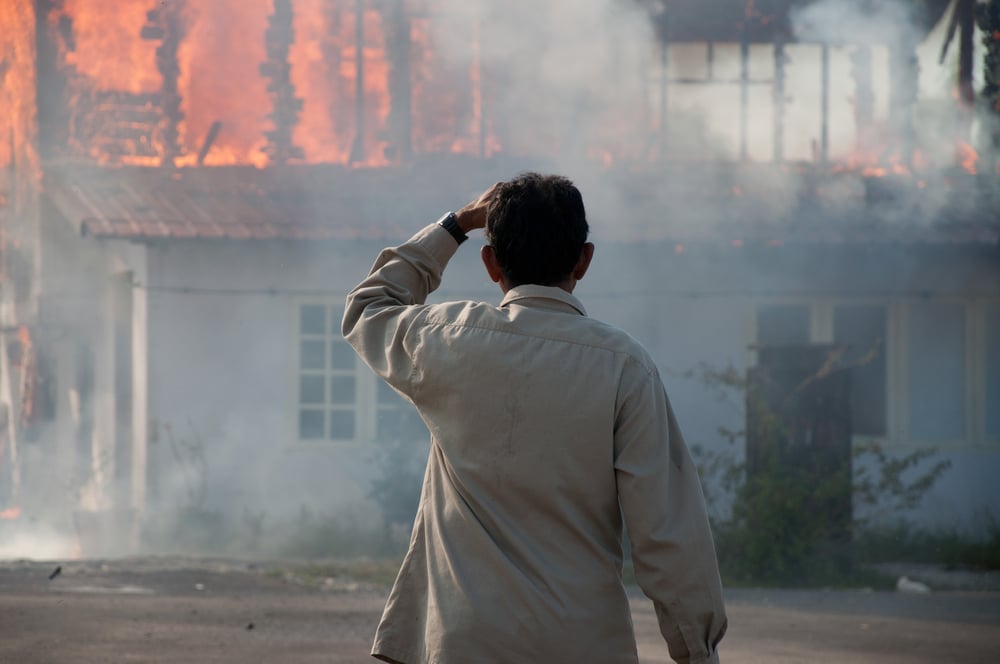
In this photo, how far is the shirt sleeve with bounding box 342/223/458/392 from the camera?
2250 mm

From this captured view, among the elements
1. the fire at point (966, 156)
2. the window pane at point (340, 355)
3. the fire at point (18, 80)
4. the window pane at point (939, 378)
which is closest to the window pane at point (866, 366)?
the window pane at point (939, 378)

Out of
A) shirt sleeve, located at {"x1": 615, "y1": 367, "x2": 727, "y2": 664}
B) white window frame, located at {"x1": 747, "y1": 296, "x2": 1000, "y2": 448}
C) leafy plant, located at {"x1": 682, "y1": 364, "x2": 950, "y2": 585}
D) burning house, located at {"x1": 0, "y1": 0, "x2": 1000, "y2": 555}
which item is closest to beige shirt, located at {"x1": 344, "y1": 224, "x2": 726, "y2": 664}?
shirt sleeve, located at {"x1": 615, "y1": 367, "x2": 727, "y2": 664}

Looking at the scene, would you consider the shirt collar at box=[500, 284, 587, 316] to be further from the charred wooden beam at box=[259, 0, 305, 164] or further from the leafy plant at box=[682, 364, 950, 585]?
the charred wooden beam at box=[259, 0, 305, 164]

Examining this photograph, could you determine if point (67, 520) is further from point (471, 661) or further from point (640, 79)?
point (471, 661)

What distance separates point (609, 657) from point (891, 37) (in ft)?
42.3

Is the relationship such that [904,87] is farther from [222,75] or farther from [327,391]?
[222,75]

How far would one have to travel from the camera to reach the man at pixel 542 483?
6.72ft

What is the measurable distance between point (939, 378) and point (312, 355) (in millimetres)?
5969

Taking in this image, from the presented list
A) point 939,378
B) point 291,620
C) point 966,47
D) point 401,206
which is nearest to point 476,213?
point 291,620

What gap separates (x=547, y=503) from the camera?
2090 mm

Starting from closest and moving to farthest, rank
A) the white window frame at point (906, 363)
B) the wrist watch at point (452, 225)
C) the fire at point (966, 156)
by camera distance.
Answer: the wrist watch at point (452, 225) < the white window frame at point (906, 363) < the fire at point (966, 156)

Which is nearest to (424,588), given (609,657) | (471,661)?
(471,661)

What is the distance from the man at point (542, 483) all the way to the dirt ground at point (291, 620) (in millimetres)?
3815

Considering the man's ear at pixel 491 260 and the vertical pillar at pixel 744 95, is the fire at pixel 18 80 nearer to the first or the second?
the vertical pillar at pixel 744 95
